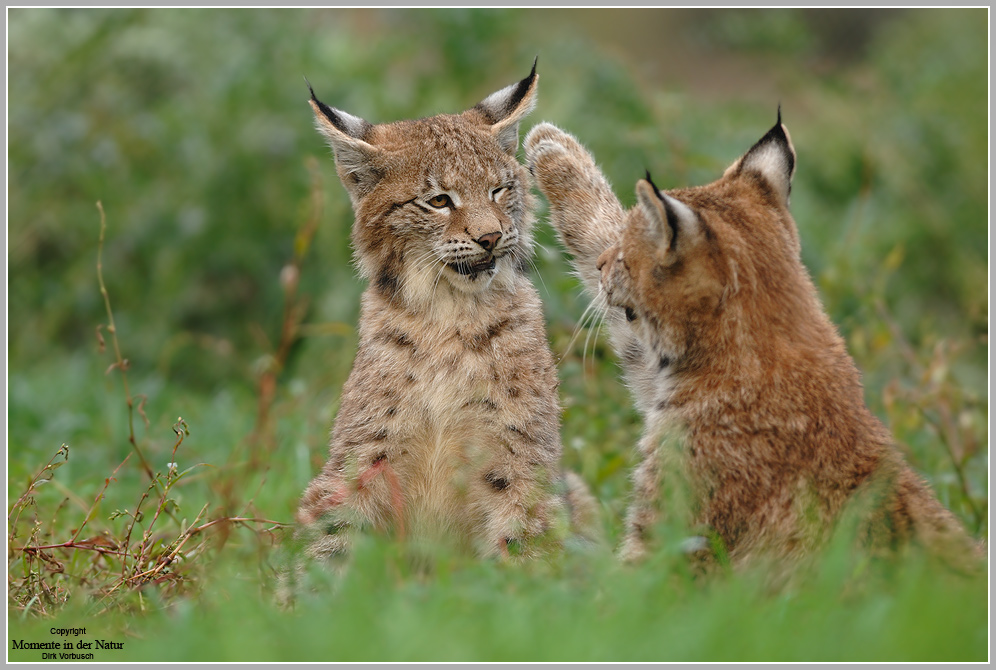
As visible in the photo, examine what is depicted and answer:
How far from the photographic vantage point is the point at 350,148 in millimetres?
5246

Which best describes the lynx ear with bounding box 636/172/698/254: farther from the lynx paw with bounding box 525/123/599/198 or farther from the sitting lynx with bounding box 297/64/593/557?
the lynx paw with bounding box 525/123/599/198

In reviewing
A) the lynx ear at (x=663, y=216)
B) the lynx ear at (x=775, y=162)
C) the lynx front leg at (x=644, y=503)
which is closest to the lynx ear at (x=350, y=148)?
the lynx ear at (x=663, y=216)

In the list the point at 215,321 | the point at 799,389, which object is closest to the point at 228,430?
the point at 215,321

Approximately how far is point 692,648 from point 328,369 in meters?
6.00

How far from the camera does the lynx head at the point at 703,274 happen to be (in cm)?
424

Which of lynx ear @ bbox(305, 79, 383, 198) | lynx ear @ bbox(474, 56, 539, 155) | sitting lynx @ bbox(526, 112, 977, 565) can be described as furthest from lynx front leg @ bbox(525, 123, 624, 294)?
lynx ear @ bbox(305, 79, 383, 198)

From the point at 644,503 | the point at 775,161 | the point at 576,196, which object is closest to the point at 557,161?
the point at 576,196

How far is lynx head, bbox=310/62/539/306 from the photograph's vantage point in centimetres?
507

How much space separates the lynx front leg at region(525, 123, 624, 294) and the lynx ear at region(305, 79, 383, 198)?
96 cm

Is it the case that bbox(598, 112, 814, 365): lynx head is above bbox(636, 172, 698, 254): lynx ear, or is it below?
below

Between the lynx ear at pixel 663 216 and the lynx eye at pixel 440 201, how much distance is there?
1.18 metres

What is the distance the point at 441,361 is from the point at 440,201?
79 cm

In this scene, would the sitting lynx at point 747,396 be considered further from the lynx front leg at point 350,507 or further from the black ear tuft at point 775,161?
the lynx front leg at point 350,507

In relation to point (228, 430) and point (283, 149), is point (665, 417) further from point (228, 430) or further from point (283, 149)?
point (283, 149)
